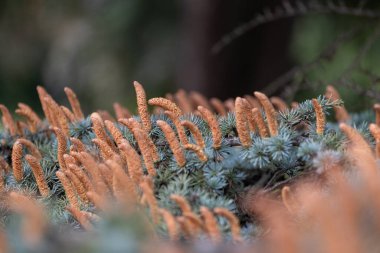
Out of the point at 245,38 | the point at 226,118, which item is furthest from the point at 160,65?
the point at 226,118

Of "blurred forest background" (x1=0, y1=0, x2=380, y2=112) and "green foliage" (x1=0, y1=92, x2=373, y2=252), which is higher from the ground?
"blurred forest background" (x1=0, y1=0, x2=380, y2=112)

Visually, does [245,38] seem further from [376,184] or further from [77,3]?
[376,184]

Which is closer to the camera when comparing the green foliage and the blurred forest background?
the green foliage

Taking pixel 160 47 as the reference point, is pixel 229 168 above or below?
below

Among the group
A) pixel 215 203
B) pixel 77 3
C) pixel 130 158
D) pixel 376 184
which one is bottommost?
pixel 376 184

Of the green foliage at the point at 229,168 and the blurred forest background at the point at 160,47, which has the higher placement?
the blurred forest background at the point at 160,47

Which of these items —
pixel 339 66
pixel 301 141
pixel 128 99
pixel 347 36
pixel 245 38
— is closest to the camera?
pixel 301 141

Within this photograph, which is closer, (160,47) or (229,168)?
(229,168)

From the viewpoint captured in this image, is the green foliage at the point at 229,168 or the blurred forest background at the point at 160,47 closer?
the green foliage at the point at 229,168
